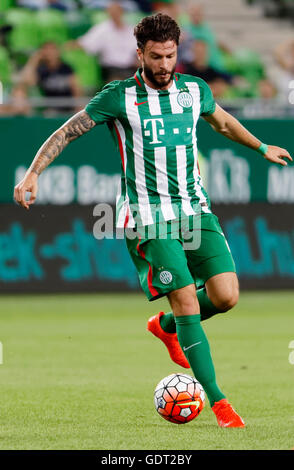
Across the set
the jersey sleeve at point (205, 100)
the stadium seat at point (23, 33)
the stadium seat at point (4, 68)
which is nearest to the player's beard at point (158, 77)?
the jersey sleeve at point (205, 100)

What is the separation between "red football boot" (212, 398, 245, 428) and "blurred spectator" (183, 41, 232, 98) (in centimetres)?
1047

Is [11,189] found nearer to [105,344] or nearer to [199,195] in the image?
[105,344]

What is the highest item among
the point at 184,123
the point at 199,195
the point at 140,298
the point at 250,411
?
the point at 184,123

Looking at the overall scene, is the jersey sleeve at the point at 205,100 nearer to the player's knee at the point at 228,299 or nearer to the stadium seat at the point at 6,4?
the player's knee at the point at 228,299

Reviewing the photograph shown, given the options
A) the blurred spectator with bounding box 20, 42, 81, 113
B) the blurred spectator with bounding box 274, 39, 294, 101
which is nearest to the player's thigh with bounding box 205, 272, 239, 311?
the blurred spectator with bounding box 20, 42, 81, 113

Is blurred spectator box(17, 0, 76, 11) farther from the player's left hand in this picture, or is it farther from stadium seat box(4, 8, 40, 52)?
the player's left hand

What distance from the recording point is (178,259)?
19.9 ft

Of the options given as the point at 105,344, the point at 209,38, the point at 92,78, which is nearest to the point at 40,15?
the point at 92,78

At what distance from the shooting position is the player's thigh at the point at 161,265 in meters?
6.00

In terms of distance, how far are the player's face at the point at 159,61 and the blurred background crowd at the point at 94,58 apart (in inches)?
323

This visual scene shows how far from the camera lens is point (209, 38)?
56.1 feet

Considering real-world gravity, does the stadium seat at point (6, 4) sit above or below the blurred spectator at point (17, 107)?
above

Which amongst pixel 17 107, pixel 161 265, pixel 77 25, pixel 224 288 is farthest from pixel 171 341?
pixel 77 25
